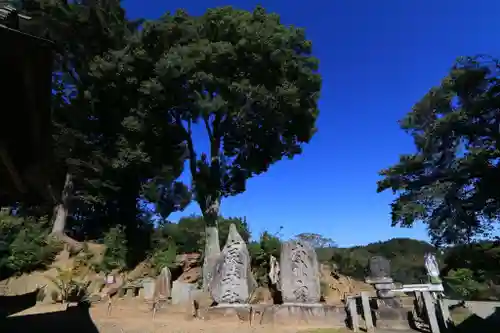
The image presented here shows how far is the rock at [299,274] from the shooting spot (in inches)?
391

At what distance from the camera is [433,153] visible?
1703cm

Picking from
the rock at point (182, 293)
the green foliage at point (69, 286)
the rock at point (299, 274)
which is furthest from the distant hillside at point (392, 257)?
the green foliage at point (69, 286)

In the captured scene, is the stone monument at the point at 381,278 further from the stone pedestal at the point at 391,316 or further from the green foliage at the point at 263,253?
the green foliage at the point at 263,253

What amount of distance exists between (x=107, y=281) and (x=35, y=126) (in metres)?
13.9

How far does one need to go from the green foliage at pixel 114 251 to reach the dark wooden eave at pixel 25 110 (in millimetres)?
13560

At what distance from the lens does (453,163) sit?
1633cm

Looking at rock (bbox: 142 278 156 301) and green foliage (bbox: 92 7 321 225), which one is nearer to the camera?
rock (bbox: 142 278 156 301)

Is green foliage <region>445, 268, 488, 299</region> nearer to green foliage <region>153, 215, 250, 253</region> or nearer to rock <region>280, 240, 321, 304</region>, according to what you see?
rock <region>280, 240, 321, 304</region>

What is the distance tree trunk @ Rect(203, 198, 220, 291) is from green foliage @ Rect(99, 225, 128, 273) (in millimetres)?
5373

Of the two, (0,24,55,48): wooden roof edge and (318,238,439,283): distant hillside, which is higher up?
(318,238,439,283): distant hillside

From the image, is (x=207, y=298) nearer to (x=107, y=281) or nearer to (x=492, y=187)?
(x=107, y=281)

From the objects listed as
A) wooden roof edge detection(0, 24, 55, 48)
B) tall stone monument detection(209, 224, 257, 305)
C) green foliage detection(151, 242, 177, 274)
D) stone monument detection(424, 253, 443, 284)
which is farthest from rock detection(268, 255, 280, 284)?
wooden roof edge detection(0, 24, 55, 48)

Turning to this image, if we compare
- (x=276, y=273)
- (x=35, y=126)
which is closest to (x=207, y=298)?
(x=276, y=273)

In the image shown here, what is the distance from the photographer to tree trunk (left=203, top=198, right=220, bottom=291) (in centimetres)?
1292
